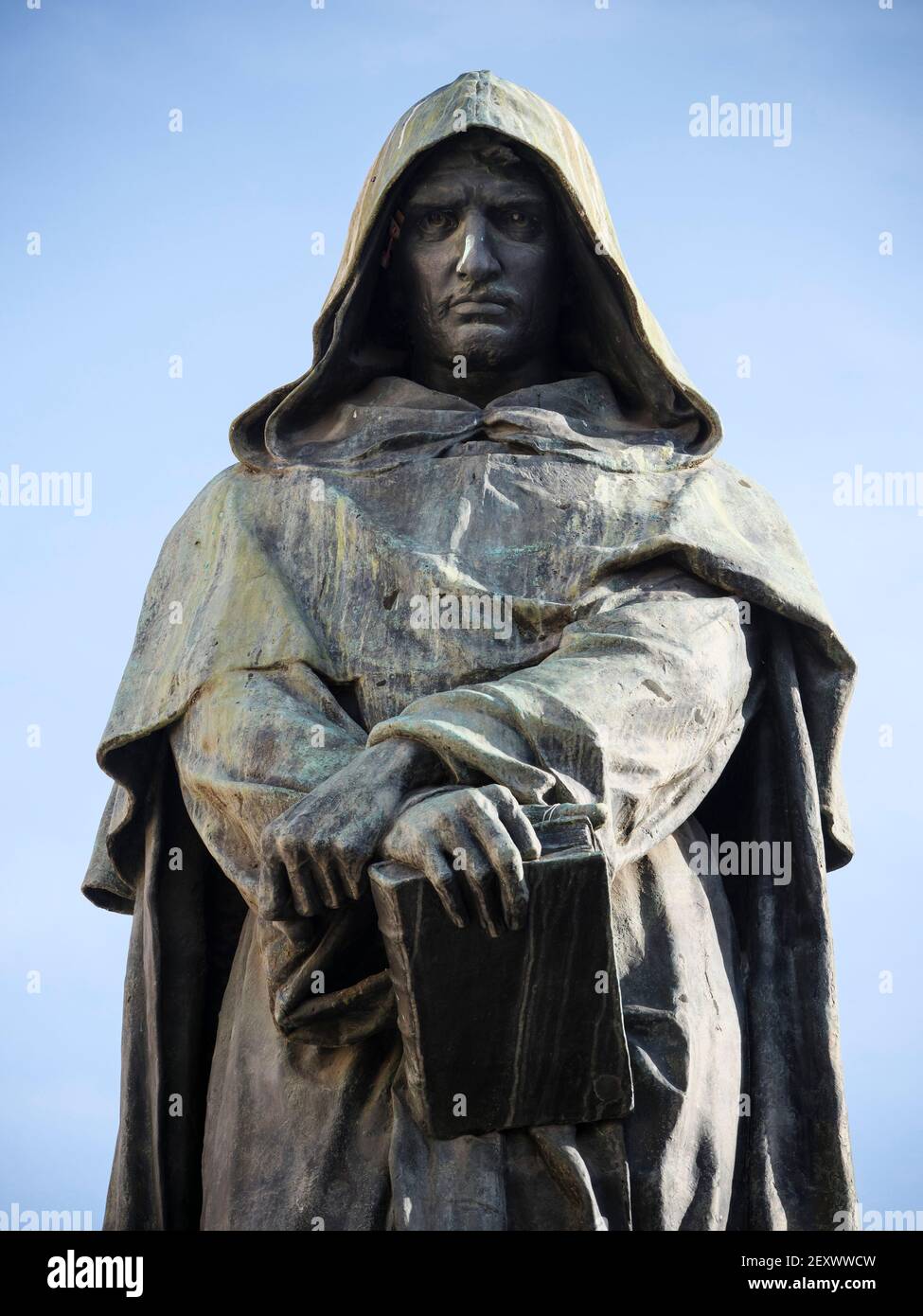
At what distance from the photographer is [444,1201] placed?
1037 cm

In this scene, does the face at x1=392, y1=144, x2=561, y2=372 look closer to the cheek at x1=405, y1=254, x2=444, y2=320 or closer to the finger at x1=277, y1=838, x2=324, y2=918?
the cheek at x1=405, y1=254, x2=444, y2=320

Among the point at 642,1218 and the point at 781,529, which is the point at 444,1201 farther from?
the point at 781,529

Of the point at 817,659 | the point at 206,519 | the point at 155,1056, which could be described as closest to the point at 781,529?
the point at 817,659

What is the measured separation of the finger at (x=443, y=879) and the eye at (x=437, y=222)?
335cm

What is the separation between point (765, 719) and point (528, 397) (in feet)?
5.47

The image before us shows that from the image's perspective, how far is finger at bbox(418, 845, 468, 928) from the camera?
9984 millimetres

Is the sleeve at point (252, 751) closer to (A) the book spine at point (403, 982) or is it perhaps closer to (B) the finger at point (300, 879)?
(B) the finger at point (300, 879)

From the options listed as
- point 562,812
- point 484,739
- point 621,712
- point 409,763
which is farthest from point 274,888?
point 621,712

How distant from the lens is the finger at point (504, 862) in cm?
996

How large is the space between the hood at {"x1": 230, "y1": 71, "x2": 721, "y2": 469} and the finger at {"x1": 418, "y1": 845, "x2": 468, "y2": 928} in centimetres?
271

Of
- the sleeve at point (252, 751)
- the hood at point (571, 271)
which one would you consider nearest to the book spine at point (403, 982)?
the sleeve at point (252, 751)

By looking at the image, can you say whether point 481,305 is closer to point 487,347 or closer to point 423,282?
point 487,347

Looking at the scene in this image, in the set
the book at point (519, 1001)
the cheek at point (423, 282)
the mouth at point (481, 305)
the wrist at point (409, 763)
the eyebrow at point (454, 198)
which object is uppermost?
the eyebrow at point (454, 198)

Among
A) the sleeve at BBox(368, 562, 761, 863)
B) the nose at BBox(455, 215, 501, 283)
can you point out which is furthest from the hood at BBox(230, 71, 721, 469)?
the sleeve at BBox(368, 562, 761, 863)
